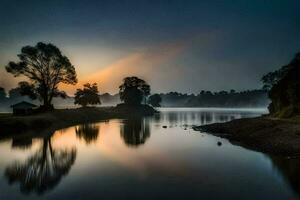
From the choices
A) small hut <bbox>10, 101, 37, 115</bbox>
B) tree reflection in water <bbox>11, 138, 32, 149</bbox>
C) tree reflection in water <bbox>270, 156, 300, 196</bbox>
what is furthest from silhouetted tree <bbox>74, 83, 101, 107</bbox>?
tree reflection in water <bbox>270, 156, 300, 196</bbox>

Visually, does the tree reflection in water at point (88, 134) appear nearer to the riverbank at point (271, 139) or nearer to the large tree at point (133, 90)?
the riverbank at point (271, 139)

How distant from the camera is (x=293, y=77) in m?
70.1

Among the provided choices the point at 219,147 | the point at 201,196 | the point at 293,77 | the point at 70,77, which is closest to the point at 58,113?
the point at 70,77

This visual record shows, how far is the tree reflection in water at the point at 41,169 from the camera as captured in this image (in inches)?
930

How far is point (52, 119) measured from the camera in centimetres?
8381

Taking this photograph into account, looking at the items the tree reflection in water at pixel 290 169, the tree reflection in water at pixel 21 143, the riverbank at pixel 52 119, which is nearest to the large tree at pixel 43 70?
the riverbank at pixel 52 119

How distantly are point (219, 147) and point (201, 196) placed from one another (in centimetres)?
2306

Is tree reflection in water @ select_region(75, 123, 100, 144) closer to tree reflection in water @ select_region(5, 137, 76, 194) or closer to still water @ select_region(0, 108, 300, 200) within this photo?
still water @ select_region(0, 108, 300, 200)

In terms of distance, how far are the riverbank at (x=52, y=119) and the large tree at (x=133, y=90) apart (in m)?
9.32

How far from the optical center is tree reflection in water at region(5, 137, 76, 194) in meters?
23.6

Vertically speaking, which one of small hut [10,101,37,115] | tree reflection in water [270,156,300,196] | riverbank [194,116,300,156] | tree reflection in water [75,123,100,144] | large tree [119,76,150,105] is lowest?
tree reflection in water [270,156,300,196]

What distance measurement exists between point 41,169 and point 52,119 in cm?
5628

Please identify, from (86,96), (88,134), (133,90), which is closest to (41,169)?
(88,134)

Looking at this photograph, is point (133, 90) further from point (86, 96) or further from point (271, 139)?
point (271, 139)
